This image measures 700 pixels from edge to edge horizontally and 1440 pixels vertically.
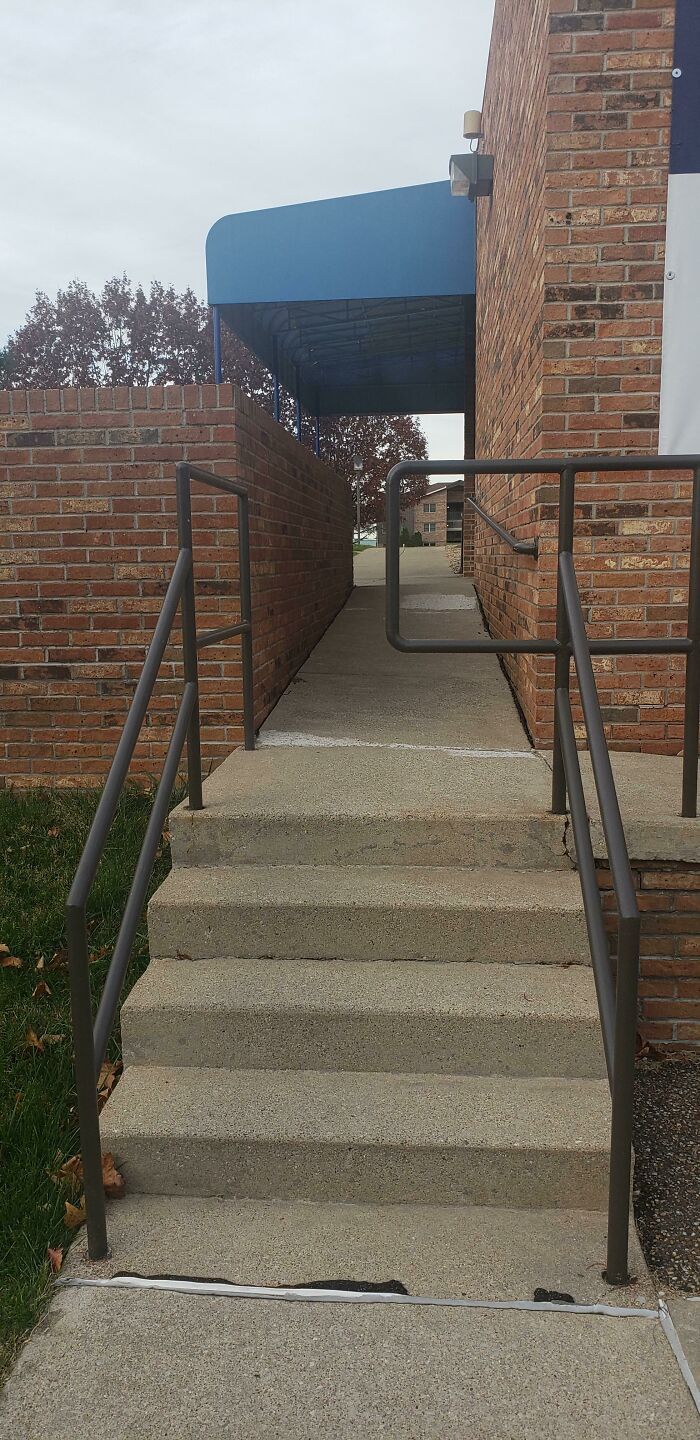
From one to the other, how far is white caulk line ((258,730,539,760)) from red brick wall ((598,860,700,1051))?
87 cm

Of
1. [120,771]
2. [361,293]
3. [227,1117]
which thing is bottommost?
[227,1117]

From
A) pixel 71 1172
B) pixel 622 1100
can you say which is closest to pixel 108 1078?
pixel 71 1172

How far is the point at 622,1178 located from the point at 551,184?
133 inches

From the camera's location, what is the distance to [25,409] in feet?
13.8

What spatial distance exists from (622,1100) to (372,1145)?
0.59m

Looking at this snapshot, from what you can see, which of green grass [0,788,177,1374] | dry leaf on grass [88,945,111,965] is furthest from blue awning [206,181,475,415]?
dry leaf on grass [88,945,111,965]

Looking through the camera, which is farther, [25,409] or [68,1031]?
[25,409]

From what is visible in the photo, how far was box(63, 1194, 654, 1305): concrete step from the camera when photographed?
6.26ft

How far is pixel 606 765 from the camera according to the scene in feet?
6.66

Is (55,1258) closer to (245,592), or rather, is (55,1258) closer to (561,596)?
(561,596)

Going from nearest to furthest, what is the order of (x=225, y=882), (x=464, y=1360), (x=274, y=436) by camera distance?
(x=464, y=1360) < (x=225, y=882) < (x=274, y=436)

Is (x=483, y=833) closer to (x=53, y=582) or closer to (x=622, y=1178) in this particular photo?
(x=622, y=1178)

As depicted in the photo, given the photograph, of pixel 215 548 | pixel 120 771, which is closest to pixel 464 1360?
pixel 120 771

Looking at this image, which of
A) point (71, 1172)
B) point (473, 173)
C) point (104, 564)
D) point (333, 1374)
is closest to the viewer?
point (333, 1374)
